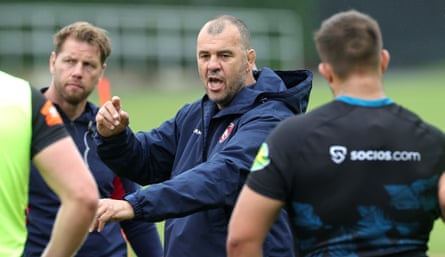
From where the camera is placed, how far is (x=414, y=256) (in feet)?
15.0

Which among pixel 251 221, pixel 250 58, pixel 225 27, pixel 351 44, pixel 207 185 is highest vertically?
pixel 351 44

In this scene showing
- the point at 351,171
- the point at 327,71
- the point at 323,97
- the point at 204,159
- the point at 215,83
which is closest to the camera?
the point at 351,171

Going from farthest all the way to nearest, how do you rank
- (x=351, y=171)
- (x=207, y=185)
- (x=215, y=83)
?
(x=215, y=83)
(x=207, y=185)
(x=351, y=171)

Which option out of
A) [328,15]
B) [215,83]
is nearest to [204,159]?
[215,83]

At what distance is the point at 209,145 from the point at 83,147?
115 cm

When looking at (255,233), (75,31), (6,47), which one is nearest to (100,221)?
(255,233)

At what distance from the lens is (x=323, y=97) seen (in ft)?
94.2

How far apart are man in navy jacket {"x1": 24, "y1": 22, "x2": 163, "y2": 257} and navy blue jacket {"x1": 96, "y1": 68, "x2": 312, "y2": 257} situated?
21.0 inches

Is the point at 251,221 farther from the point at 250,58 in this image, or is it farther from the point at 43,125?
the point at 250,58

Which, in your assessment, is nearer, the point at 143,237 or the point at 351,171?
the point at 351,171

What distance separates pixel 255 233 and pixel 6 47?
29.5 m

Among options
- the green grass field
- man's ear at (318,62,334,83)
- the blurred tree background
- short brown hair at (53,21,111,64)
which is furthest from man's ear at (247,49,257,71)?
the blurred tree background

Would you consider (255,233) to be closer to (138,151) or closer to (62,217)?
(62,217)

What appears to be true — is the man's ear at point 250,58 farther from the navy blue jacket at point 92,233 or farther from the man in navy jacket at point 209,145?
the navy blue jacket at point 92,233
